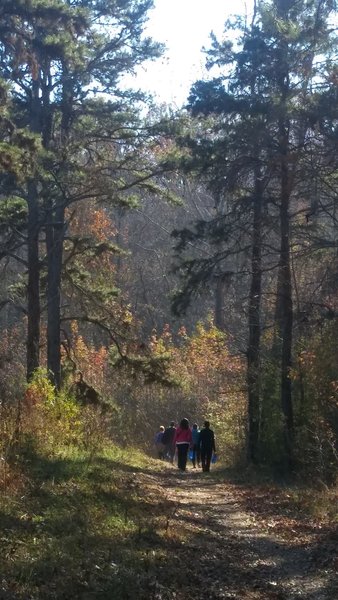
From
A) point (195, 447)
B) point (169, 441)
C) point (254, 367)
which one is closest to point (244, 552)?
point (254, 367)

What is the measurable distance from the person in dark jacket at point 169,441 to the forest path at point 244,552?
11403 millimetres

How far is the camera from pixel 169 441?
2958cm

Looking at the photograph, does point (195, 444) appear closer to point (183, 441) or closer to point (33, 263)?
point (183, 441)

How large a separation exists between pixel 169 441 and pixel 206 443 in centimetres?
490

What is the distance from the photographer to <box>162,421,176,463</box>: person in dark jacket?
29.4 m

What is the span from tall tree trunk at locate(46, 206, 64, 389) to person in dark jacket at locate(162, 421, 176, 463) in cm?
458

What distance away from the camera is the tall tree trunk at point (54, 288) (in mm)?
27203

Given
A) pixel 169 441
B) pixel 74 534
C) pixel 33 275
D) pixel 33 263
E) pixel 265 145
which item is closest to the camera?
pixel 74 534

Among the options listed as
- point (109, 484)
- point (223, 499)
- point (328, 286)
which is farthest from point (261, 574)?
point (328, 286)

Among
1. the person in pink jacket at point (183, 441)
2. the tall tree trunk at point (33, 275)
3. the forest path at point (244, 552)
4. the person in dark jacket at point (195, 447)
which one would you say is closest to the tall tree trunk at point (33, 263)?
the tall tree trunk at point (33, 275)

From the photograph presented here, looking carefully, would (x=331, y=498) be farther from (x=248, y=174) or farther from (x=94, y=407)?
(x=94, y=407)

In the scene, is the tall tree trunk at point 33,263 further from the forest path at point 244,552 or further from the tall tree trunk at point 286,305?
the forest path at point 244,552

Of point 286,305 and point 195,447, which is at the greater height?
point 286,305

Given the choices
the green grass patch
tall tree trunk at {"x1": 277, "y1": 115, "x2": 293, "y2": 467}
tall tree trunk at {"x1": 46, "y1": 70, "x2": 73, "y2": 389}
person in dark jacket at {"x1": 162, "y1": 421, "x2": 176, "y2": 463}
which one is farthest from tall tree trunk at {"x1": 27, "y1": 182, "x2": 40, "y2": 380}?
the green grass patch
